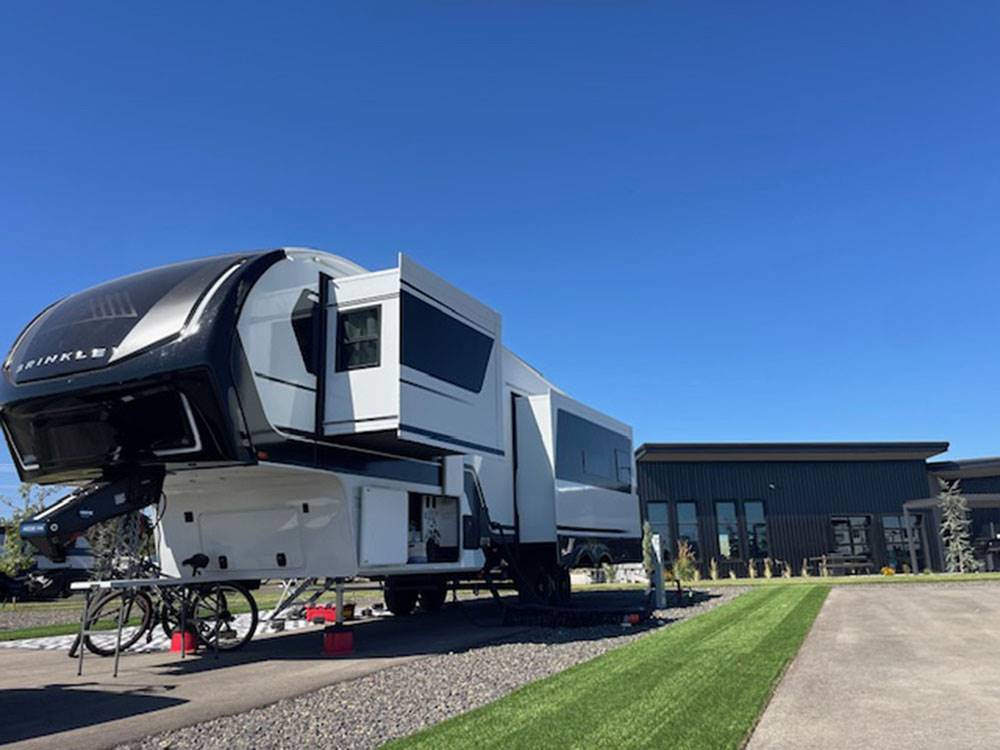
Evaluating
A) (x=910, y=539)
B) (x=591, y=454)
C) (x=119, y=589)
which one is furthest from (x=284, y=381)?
(x=910, y=539)

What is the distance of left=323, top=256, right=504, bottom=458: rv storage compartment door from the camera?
882 centimetres

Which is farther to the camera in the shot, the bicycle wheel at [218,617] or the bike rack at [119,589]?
the bicycle wheel at [218,617]

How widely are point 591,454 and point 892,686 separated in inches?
349

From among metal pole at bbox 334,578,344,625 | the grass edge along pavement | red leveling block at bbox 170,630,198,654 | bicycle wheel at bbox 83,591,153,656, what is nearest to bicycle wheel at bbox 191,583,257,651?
red leveling block at bbox 170,630,198,654

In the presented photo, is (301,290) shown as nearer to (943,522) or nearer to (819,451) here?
(819,451)

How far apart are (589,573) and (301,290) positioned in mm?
22471

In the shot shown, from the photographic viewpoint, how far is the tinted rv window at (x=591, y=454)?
13.7 meters

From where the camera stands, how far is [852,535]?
31.1 m

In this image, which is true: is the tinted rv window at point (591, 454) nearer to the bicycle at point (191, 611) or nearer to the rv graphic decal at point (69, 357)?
the bicycle at point (191, 611)

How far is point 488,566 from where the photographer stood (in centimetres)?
1270

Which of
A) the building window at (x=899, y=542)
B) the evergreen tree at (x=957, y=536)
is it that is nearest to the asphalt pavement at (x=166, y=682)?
the evergreen tree at (x=957, y=536)

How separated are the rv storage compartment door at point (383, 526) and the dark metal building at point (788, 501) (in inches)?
827

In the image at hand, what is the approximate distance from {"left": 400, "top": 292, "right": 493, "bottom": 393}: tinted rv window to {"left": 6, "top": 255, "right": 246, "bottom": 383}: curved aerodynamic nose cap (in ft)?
6.56

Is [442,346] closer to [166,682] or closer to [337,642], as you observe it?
[337,642]
